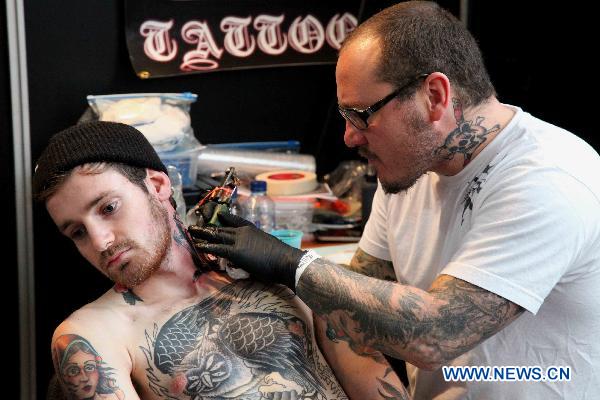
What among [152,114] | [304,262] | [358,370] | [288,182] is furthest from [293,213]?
[304,262]

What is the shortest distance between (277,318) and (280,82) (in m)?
1.66

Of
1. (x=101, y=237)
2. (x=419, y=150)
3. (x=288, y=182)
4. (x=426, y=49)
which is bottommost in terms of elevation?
(x=288, y=182)

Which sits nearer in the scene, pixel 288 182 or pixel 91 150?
pixel 91 150

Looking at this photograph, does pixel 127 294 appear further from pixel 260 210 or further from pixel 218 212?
pixel 260 210

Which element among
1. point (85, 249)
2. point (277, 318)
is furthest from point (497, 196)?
point (85, 249)

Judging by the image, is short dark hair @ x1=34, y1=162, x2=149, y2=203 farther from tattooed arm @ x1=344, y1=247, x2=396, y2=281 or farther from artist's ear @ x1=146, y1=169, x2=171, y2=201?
tattooed arm @ x1=344, y1=247, x2=396, y2=281

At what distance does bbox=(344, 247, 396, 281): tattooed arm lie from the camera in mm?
2328

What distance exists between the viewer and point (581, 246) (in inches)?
70.3

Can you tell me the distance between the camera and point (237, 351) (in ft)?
6.44

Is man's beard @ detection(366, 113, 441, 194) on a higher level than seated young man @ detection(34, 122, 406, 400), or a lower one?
higher

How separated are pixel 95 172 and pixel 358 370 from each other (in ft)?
2.78

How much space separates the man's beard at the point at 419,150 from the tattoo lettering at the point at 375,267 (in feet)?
1.31

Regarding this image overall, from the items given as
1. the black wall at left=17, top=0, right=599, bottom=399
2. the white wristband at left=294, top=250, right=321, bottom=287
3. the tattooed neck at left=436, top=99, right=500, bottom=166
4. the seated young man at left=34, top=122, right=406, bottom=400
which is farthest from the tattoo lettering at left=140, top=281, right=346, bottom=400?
the black wall at left=17, top=0, right=599, bottom=399

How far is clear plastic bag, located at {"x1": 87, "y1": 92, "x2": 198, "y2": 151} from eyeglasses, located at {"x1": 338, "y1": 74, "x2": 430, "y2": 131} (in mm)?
1025
